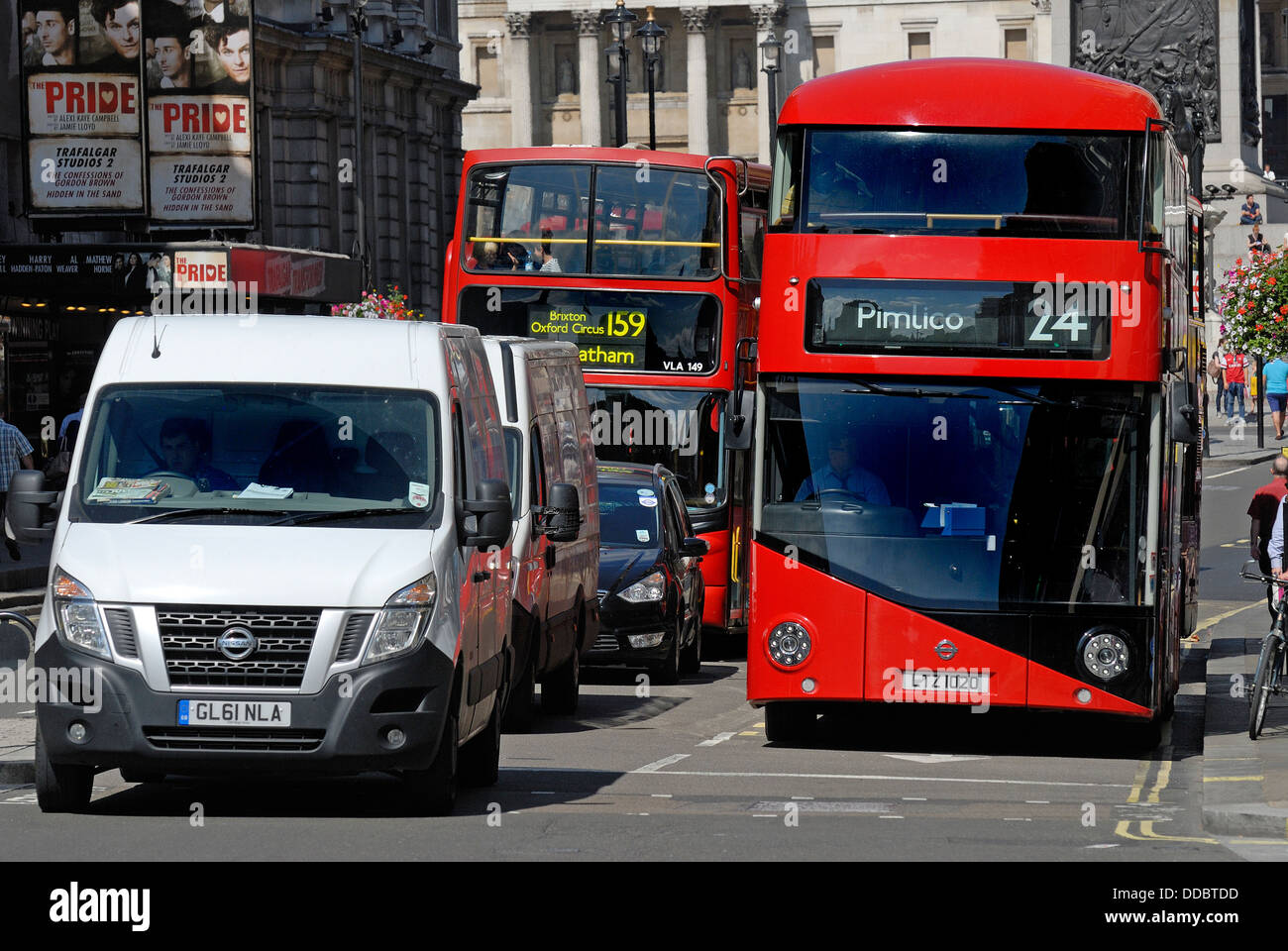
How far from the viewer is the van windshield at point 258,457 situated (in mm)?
10586

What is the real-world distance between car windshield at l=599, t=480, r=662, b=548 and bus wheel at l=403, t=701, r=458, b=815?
8.16 metres

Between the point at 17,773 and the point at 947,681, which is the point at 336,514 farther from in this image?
the point at 947,681

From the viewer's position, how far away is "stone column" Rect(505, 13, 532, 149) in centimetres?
11588

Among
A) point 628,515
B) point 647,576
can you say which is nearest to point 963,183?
point 647,576

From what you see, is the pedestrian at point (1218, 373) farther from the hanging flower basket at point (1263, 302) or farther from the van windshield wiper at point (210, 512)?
the van windshield wiper at point (210, 512)

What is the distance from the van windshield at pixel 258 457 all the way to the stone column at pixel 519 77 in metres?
105

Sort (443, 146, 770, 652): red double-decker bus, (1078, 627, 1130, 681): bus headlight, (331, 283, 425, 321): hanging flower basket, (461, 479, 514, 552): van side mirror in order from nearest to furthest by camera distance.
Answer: (461, 479, 514, 552): van side mirror → (1078, 627, 1130, 681): bus headlight → (443, 146, 770, 652): red double-decker bus → (331, 283, 425, 321): hanging flower basket

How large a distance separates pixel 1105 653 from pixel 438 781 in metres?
4.73

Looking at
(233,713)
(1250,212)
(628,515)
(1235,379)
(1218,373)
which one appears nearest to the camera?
(233,713)

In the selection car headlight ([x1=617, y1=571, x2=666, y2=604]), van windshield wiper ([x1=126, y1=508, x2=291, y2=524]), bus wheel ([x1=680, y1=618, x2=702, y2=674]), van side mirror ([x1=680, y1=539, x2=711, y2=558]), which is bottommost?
bus wheel ([x1=680, y1=618, x2=702, y2=674])

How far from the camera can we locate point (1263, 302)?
3450 cm

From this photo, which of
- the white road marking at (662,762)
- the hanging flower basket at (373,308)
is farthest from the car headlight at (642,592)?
the hanging flower basket at (373,308)

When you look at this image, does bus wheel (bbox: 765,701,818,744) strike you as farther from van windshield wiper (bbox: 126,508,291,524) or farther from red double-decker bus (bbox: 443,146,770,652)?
red double-decker bus (bbox: 443,146,770,652)

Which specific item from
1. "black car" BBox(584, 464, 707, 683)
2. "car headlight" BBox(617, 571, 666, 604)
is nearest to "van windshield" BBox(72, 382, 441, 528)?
"black car" BBox(584, 464, 707, 683)
